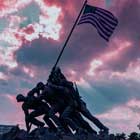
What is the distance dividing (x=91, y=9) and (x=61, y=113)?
22.6 feet

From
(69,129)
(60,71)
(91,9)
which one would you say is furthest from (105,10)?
(69,129)

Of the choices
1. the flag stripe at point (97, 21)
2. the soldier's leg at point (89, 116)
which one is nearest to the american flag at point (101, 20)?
the flag stripe at point (97, 21)

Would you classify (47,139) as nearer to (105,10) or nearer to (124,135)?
(124,135)

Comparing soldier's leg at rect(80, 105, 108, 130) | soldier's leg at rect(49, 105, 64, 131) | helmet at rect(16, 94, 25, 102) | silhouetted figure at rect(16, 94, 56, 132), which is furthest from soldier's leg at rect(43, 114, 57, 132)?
soldier's leg at rect(80, 105, 108, 130)

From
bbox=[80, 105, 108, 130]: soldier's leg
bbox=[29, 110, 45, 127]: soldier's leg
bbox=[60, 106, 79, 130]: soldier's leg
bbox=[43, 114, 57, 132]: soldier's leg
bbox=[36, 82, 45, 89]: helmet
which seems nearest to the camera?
bbox=[60, 106, 79, 130]: soldier's leg

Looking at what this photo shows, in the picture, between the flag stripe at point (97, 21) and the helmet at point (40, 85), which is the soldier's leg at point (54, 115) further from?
the flag stripe at point (97, 21)

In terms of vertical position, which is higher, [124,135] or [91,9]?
[91,9]

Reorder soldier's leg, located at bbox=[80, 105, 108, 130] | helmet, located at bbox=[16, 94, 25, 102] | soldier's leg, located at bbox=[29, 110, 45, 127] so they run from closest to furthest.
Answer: soldier's leg, located at bbox=[80, 105, 108, 130] < helmet, located at bbox=[16, 94, 25, 102] < soldier's leg, located at bbox=[29, 110, 45, 127]

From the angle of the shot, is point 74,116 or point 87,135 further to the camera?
point 74,116

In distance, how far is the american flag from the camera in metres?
45.2

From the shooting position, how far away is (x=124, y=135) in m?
44.2

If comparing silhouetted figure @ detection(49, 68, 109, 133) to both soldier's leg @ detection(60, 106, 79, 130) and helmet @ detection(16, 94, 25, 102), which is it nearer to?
soldier's leg @ detection(60, 106, 79, 130)

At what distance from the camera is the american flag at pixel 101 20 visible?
148 feet

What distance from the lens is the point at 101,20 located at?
150 feet
